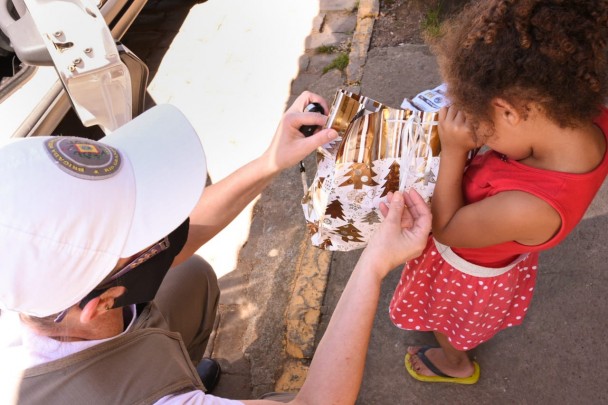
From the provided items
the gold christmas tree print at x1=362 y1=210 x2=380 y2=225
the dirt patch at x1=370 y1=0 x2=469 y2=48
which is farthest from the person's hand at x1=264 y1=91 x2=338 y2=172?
the dirt patch at x1=370 y1=0 x2=469 y2=48

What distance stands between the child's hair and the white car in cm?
186

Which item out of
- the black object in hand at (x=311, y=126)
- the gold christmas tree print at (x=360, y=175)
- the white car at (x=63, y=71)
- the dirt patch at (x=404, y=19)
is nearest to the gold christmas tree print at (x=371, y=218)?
the gold christmas tree print at (x=360, y=175)

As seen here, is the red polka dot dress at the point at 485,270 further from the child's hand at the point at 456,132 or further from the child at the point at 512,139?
the child's hand at the point at 456,132

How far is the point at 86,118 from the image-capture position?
266 centimetres

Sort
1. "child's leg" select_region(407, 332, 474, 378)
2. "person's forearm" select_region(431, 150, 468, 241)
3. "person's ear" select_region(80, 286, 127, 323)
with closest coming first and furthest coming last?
"person's ear" select_region(80, 286, 127, 323)
"person's forearm" select_region(431, 150, 468, 241)
"child's leg" select_region(407, 332, 474, 378)

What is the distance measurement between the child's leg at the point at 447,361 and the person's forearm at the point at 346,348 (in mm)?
711

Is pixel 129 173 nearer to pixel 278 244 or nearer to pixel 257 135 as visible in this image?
pixel 278 244

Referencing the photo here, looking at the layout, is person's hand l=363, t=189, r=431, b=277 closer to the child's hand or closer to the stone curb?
the child's hand

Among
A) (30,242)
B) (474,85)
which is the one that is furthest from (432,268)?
(30,242)

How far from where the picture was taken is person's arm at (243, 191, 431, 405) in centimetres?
148

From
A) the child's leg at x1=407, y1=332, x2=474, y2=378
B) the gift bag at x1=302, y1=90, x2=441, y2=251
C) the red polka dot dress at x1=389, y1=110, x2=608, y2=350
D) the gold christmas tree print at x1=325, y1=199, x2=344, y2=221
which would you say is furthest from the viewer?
the child's leg at x1=407, y1=332, x2=474, y2=378

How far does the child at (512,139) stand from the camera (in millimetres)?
1206

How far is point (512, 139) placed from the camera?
54.8 inches

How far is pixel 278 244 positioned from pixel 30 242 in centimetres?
179
